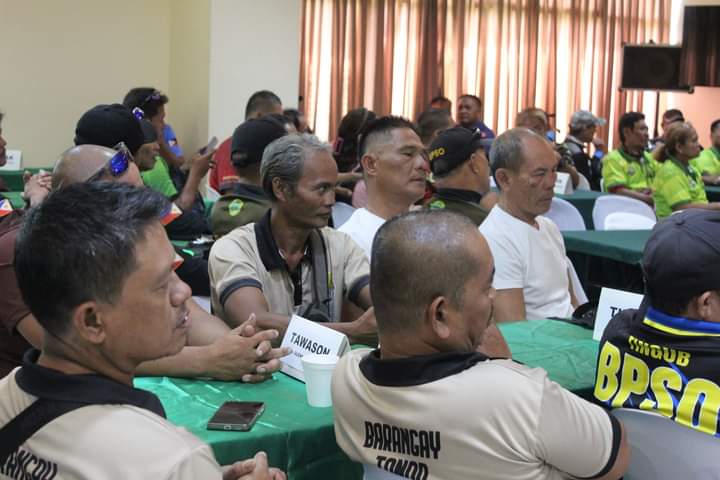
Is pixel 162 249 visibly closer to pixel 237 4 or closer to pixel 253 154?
pixel 253 154

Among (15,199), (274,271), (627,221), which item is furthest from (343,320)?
(627,221)

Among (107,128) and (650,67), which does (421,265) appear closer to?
(107,128)

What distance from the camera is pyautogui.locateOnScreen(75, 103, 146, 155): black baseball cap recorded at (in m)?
3.04

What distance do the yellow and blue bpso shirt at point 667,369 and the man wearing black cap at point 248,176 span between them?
6.40 feet

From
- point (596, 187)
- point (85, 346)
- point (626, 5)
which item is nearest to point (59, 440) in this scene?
point (85, 346)

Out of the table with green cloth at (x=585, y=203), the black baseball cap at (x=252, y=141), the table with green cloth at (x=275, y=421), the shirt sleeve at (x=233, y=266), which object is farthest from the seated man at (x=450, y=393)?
the table with green cloth at (x=585, y=203)

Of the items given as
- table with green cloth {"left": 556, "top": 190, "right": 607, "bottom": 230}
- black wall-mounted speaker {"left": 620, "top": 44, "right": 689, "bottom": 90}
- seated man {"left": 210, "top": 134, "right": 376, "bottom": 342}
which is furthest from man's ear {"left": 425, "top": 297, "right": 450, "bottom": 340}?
black wall-mounted speaker {"left": 620, "top": 44, "right": 689, "bottom": 90}

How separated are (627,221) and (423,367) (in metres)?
4.41

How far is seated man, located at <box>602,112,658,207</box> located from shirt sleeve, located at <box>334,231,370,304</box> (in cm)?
518

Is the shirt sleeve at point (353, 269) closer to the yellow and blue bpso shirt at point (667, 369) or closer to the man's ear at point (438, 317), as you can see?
the yellow and blue bpso shirt at point (667, 369)

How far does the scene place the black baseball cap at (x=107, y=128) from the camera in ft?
9.98

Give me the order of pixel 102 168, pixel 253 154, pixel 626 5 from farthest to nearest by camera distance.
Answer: pixel 626 5 → pixel 253 154 → pixel 102 168

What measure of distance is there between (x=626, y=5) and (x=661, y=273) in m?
10.2

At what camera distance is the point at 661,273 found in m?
1.65
